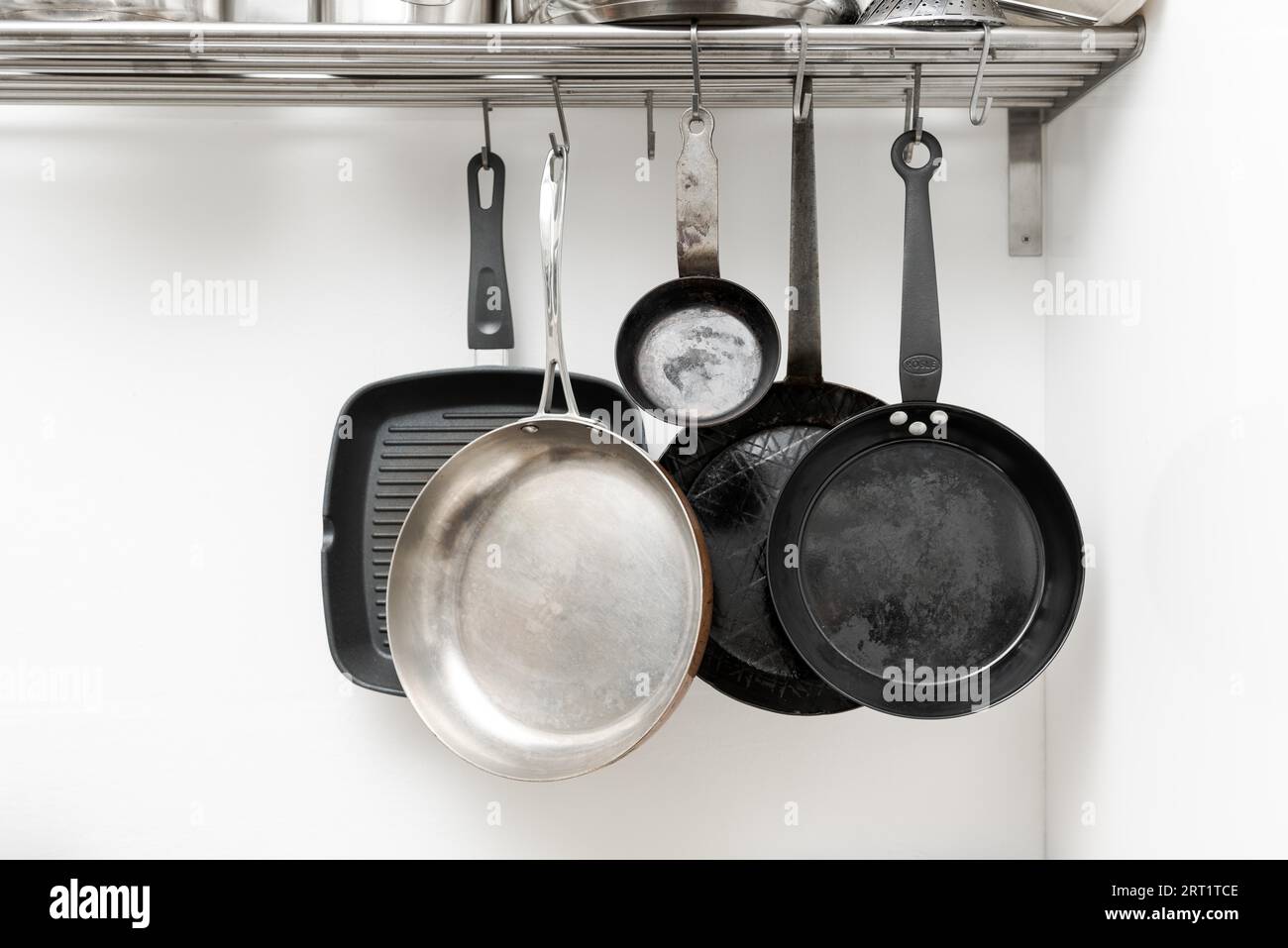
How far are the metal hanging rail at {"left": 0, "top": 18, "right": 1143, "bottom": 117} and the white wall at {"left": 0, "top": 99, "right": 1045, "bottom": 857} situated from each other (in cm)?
10

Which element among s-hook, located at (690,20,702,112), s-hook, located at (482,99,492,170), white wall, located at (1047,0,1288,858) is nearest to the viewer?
white wall, located at (1047,0,1288,858)

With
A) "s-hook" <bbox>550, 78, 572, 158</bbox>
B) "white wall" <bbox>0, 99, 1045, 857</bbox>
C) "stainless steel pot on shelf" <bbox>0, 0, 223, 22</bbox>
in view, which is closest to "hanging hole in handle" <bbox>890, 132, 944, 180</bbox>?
"white wall" <bbox>0, 99, 1045, 857</bbox>

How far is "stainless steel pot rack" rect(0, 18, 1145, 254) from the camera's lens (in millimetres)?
673

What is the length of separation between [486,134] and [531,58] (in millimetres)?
116

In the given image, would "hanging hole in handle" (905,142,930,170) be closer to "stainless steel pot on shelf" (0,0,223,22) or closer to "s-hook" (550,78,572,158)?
"s-hook" (550,78,572,158)

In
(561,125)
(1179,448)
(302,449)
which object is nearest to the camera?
(1179,448)

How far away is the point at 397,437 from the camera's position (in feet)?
2.72

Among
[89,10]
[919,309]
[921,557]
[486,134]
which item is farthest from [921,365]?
[89,10]

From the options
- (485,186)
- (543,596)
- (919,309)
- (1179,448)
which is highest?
(485,186)

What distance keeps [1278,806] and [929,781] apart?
33 centimetres

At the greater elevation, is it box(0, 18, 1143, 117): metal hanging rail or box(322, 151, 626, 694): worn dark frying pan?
box(0, 18, 1143, 117): metal hanging rail

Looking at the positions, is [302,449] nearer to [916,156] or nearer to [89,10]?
[89,10]

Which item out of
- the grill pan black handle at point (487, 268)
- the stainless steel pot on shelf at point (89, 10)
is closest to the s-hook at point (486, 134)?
the grill pan black handle at point (487, 268)

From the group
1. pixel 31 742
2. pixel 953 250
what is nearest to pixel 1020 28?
pixel 953 250
